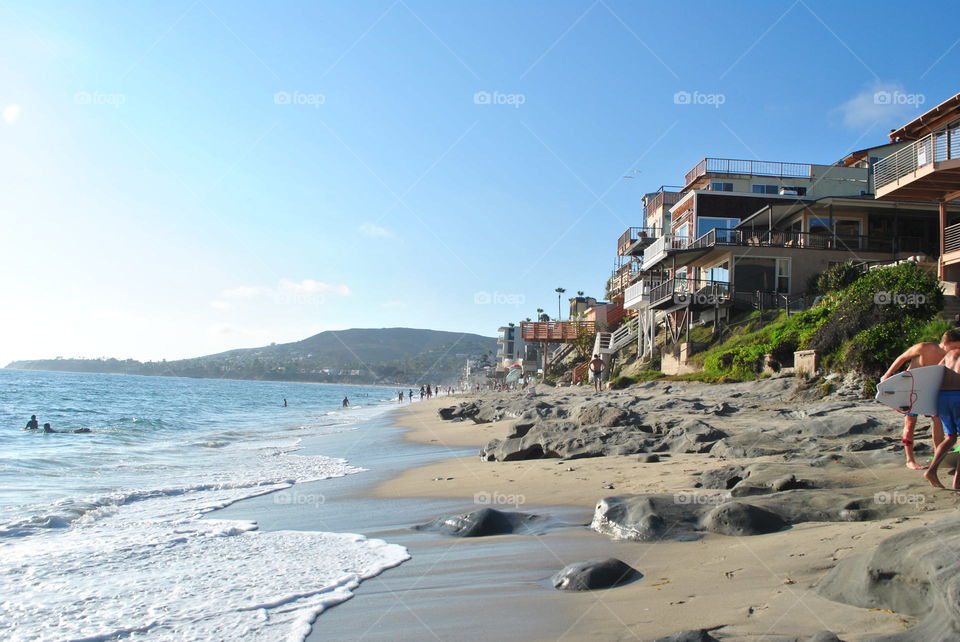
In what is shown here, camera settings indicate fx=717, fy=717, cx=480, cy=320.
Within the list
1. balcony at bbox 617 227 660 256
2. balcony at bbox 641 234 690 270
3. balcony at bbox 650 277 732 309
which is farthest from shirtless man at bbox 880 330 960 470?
balcony at bbox 617 227 660 256

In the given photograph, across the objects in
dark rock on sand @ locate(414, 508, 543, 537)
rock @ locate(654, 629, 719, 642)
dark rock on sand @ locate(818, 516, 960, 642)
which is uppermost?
dark rock on sand @ locate(818, 516, 960, 642)

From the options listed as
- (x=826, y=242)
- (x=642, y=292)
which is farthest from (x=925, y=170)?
(x=642, y=292)

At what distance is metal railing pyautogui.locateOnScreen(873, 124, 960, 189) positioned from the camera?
2064cm

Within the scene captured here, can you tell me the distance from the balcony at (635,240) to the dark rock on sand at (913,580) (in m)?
42.0

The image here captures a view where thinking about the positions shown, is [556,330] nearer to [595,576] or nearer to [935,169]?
[935,169]

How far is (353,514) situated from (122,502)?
389cm

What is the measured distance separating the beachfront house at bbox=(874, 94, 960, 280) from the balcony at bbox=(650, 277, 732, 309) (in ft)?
22.4

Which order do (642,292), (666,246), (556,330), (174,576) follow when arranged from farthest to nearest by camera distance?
(556,330), (642,292), (666,246), (174,576)

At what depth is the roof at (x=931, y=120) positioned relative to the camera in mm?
21406

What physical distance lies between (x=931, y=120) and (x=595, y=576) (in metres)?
23.4

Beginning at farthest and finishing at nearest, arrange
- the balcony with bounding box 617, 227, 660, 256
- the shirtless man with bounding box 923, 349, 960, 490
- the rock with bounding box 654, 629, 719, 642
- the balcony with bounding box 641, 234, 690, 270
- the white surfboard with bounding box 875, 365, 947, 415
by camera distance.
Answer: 1. the balcony with bounding box 617, 227, 660, 256
2. the balcony with bounding box 641, 234, 690, 270
3. the white surfboard with bounding box 875, 365, 947, 415
4. the shirtless man with bounding box 923, 349, 960, 490
5. the rock with bounding box 654, 629, 719, 642

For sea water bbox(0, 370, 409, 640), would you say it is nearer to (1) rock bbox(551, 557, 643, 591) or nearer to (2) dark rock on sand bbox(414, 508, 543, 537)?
(2) dark rock on sand bbox(414, 508, 543, 537)

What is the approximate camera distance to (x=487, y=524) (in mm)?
7047

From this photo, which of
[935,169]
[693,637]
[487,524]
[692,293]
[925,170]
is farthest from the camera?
[692,293]
